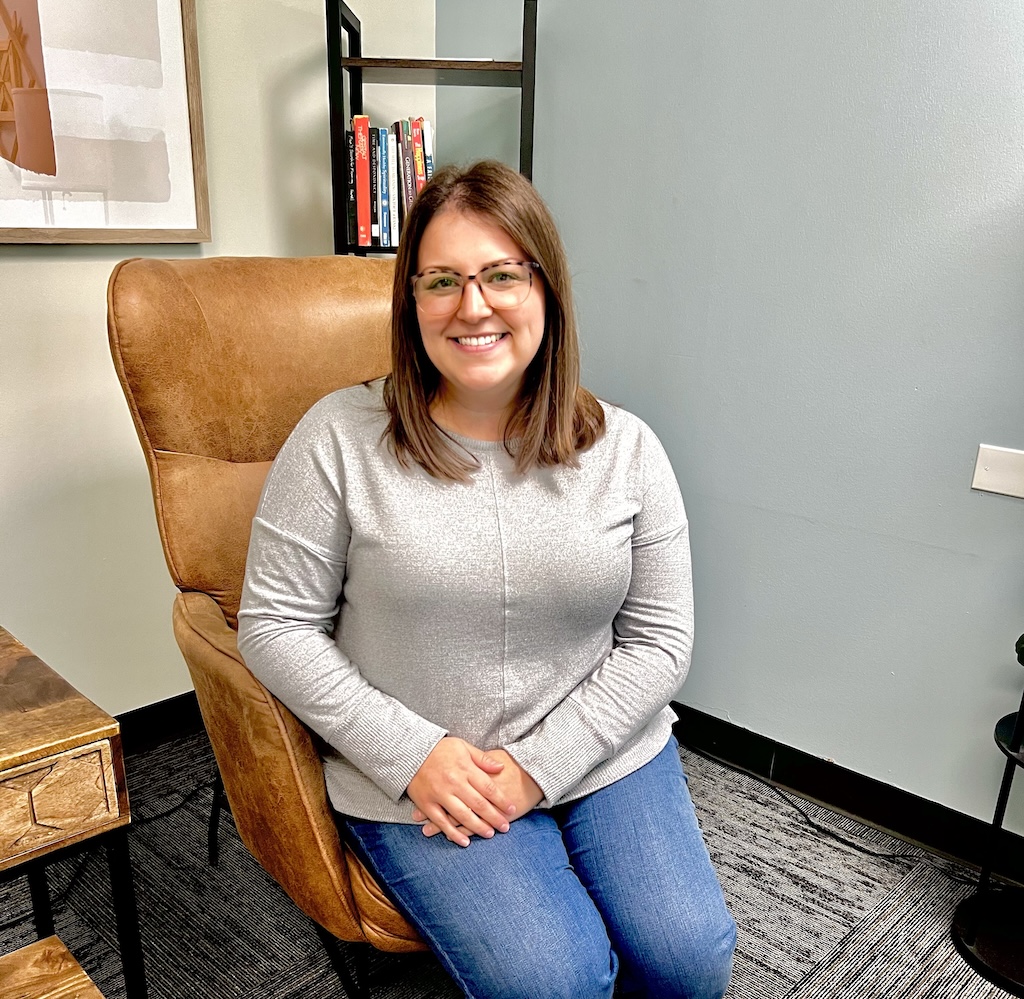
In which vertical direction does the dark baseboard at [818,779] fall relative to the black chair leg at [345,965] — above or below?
below

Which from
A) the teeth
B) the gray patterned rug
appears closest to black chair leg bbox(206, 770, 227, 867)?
the gray patterned rug

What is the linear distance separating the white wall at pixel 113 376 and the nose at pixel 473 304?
41.5 inches

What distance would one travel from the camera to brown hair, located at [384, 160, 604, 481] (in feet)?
4.04

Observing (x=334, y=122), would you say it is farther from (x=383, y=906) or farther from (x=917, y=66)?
(x=383, y=906)

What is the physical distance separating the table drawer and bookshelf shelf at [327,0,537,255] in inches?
56.9

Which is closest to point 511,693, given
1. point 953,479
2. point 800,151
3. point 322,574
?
point 322,574

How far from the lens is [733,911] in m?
1.75

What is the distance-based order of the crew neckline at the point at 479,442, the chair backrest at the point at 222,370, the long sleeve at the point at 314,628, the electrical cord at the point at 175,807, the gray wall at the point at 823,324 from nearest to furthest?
1. the long sleeve at the point at 314,628
2. the crew neckline at the point at 479,442
3. the chair backrest at the point at 222,370
4. the gray wall at the point at 823,324
5. the electrical cord at the point at 175,807

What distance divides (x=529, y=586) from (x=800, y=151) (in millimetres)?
1093

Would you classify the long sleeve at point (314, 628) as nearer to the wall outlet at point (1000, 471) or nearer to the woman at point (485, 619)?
the woman at point (485, 619)

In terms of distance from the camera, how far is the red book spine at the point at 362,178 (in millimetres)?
2117

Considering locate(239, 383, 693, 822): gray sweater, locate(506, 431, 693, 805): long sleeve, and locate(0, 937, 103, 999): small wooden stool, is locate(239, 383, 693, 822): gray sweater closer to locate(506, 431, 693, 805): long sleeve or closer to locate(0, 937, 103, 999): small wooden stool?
locate(506, 431, 693, 805): long sleeve

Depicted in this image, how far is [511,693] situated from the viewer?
126 cm

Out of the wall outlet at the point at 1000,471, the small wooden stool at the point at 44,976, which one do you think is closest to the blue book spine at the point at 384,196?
the wall outlet at the point at 1000,471
